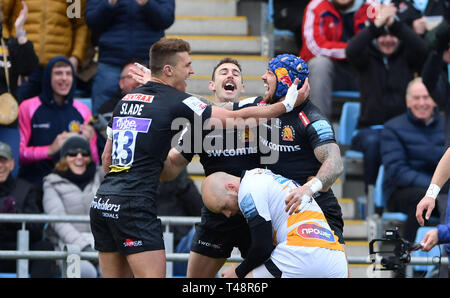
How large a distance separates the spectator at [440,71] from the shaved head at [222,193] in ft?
9.37

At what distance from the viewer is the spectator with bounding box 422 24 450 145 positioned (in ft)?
31.1

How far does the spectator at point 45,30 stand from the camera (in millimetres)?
11367

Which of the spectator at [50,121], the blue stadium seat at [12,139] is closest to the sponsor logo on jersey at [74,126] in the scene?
the spectator at [50,121]

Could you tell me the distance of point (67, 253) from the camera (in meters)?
8.62

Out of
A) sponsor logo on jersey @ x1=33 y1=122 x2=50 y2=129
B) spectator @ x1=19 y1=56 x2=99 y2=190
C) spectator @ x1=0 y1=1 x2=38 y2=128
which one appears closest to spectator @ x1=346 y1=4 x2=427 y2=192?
spectator @ x1=19 y1=56 x2=99 y2=190

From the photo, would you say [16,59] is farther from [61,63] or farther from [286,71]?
[286,71]

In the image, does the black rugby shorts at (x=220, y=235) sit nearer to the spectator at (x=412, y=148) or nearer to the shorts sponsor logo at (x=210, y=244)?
the shorts sponsor logo at (x=210, y=244)

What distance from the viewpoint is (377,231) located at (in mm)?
10914

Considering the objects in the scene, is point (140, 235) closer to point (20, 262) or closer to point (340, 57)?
point (20, 262)

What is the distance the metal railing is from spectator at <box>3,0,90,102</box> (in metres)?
2.33

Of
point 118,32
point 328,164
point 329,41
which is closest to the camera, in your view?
point 328,164

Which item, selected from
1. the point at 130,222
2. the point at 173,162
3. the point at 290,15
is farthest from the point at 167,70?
the point at 290,15

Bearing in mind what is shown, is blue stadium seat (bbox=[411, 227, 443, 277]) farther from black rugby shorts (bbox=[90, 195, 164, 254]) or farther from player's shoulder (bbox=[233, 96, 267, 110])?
black rugby shorts (bbox=[90, 195, 164, 254])

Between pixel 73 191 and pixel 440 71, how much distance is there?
384 centimetres
